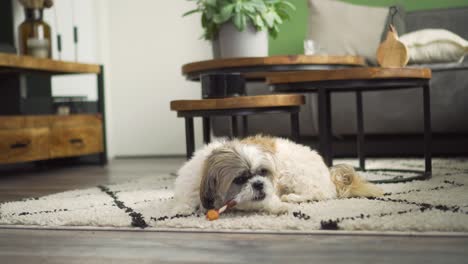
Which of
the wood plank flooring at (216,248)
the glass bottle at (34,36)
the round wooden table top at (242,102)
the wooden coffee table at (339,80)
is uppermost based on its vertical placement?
the glass bottle at (34,36)

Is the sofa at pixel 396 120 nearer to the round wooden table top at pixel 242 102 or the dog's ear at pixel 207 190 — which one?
the round wooden table top at pixel 242 102

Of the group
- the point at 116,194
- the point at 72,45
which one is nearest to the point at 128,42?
the point at 72,45

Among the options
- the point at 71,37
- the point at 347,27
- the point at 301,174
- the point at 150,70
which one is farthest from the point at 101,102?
the point at 301,174

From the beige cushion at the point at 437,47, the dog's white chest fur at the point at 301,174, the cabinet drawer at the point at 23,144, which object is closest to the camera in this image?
the dog's white chest fur at the point at 301,174

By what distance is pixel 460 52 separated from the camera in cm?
368

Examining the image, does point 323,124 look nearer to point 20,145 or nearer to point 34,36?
point 20,145

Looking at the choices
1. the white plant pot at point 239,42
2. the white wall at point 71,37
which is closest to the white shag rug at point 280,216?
the white plant pot at point 239,42

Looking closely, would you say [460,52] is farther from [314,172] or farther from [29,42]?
[29,42]

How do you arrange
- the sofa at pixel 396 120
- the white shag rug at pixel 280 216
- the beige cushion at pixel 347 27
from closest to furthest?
1. the white shag rug at pixel 280 216
2. the sofa at pixel 396 120
3. the beige cushion at pixel 347 27

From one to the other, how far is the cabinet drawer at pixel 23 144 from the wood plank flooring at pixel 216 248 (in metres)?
1.79

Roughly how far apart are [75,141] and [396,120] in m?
2.07

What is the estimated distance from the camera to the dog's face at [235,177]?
1.63 metres

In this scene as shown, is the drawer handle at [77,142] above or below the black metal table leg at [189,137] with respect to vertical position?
below

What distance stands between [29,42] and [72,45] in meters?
0.95
